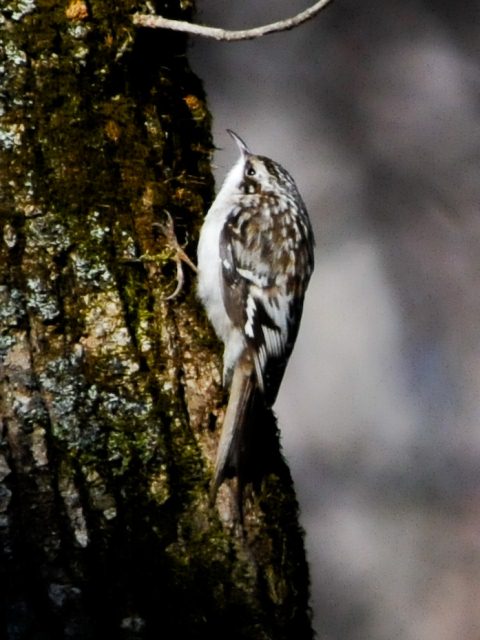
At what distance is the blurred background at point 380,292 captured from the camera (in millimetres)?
5855

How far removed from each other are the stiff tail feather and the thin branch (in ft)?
2.24

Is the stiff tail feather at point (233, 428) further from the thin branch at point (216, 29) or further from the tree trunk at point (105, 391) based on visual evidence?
the thin branch at point (216, 29)

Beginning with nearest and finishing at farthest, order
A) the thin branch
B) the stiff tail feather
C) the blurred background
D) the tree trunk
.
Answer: the tree trunk < the stiff tail feather < the thin branch < the blurred background

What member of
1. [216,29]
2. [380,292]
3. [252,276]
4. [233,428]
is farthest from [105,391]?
[380,292]

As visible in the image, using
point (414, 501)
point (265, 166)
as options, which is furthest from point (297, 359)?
point (265, 166)

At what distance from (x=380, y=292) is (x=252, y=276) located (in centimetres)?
253

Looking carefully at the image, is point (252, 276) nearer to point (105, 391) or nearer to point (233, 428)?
point (233, 428)

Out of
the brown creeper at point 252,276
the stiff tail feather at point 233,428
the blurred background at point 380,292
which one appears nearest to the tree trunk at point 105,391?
the stiff tail feather at point 233,428

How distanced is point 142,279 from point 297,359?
3.06m

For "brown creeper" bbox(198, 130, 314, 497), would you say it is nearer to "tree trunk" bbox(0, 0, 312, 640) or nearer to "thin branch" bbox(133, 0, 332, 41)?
"tree trunk" bbox(0, 0, 312, 640)

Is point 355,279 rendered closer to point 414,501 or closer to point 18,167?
point 414,501

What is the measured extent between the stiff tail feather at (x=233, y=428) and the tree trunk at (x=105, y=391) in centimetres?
2

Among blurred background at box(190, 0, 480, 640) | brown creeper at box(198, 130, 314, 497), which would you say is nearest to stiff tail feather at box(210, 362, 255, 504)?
brown creeper at box(198, 130, 314, 497)

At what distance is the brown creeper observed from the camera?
304 centimetres
